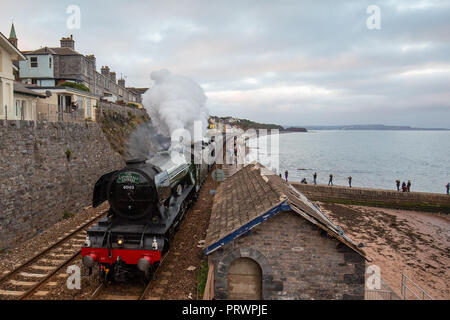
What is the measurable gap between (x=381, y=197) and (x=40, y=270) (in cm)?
2857

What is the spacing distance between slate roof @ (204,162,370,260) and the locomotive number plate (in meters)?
2.64

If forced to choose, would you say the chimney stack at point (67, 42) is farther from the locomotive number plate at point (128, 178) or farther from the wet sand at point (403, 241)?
the locomotive number plate at point (128, 178)

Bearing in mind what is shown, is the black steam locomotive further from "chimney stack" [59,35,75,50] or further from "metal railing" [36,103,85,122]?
"chimney stack" [59,35,75,50]

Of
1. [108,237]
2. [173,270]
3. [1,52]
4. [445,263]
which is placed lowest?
[445,263]

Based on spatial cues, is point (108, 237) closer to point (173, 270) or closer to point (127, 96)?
point (173, 270)

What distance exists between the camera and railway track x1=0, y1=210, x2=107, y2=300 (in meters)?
8.21

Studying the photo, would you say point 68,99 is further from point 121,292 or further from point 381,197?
point 381,197

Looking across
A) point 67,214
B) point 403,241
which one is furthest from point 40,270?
point 403,241

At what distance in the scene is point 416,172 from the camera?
63.4 m

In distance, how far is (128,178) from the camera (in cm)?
893

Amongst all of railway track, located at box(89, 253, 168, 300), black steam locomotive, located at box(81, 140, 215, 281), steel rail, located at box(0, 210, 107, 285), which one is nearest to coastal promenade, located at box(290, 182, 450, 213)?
steel rail, located at box(0, 210, 107, 285)
